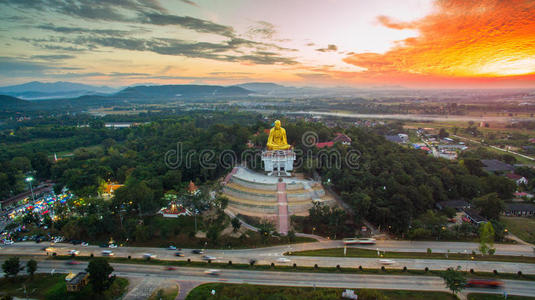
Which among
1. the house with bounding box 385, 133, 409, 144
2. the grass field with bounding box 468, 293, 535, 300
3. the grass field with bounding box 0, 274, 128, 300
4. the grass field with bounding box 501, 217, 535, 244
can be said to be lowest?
the grass field with bounding box 0, 274, 128, 300

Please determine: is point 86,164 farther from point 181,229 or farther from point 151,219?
point 181,229

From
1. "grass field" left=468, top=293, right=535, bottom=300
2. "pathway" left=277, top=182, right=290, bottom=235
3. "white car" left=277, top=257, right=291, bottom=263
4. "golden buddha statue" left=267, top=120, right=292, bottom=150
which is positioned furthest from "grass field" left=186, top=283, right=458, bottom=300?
"golden buddha statue" left=267, top=120, right=292, bottom=150

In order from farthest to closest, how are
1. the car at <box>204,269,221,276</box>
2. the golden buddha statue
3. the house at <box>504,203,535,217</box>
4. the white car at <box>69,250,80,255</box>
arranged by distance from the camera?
the golden buddha statue
the house at <box>504,203,535,217</box>
the white car at <box>69,250,80,255</box>
the car at <box>204,269,221,276</box>

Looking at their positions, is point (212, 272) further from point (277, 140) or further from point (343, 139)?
point (343, 139)

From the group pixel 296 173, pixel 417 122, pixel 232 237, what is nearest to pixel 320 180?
pixel 296 173

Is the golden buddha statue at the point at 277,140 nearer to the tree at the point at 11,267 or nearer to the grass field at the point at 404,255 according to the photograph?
the grass field at the point at 404,255

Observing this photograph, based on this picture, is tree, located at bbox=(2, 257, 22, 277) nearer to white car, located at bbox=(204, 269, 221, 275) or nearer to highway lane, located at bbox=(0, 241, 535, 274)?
highway lane, located at bbox=(0, 241, 535, 274)
